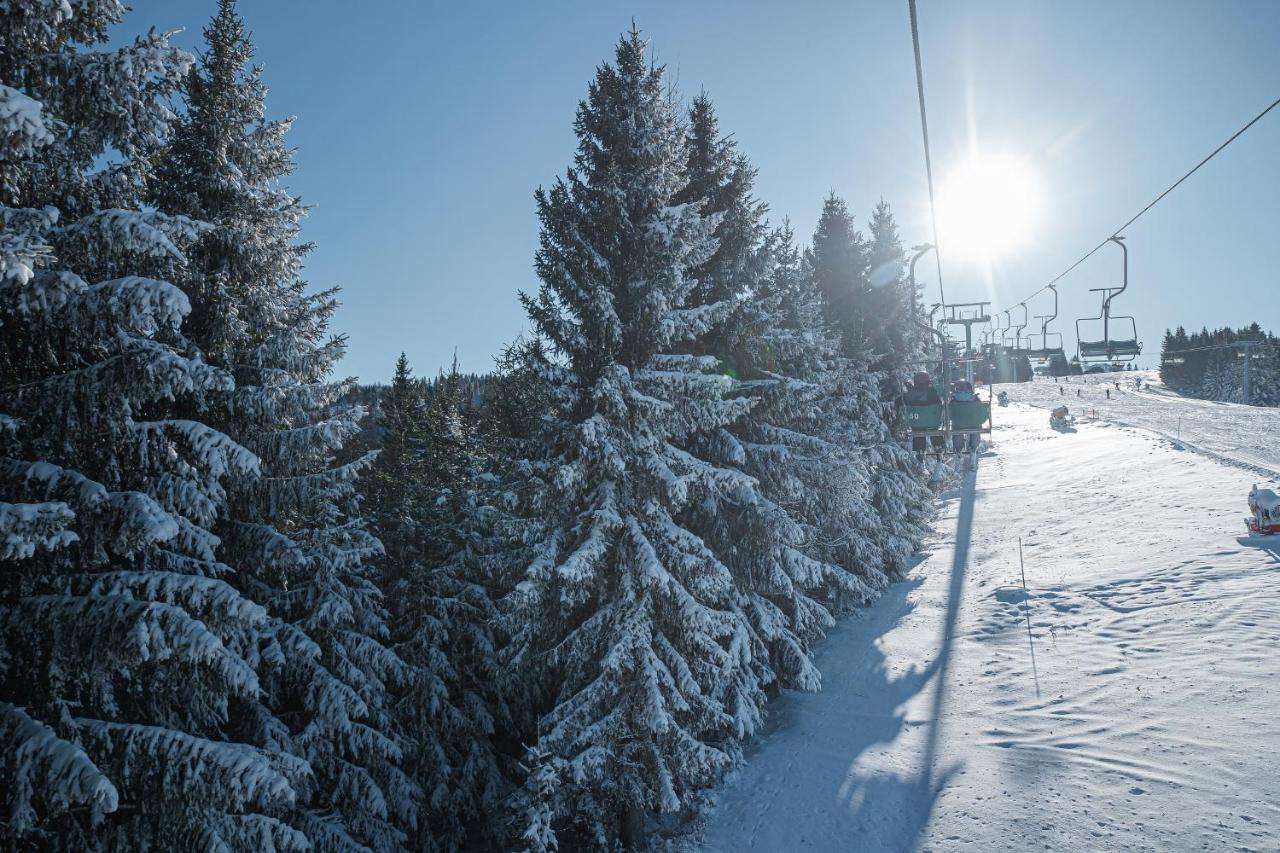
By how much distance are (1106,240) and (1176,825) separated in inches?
439

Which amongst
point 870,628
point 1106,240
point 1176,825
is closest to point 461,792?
point 870,628

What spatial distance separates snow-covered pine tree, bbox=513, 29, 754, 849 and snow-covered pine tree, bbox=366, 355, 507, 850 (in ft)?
8.34

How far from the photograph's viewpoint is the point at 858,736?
11531 millimetres

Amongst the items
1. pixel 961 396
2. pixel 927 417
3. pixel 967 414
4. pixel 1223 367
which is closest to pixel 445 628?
pixel 927 417

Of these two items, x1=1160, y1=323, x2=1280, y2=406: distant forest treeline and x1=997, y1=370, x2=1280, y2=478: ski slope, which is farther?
x1=1160, y1=323, x2=1280, y2=406: distant forest treeline

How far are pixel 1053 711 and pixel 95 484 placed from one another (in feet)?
46.2

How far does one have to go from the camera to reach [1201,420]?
133 feet

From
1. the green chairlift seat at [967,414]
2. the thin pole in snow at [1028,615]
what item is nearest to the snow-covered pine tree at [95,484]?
the thin pole in snow at [1028,615]

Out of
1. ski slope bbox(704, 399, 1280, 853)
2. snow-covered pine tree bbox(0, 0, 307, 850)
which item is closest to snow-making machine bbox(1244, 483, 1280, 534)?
ski slope bbox(704, 399, 1280, 853)

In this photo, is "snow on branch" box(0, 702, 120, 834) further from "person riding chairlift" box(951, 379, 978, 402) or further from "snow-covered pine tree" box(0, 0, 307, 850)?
"person riding chairlift" box(951, 379, 978, 402)

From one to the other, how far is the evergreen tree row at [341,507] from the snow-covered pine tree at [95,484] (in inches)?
1.4

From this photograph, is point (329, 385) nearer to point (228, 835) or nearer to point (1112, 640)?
point (228, 835)

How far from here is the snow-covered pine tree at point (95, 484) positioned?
5023mm

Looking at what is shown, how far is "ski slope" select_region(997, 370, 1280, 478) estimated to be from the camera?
2562 cm
